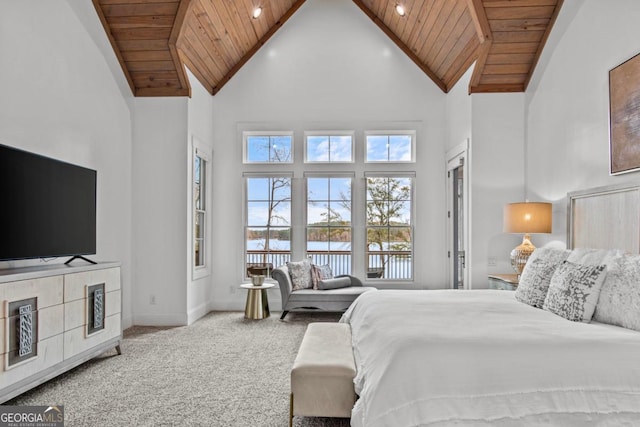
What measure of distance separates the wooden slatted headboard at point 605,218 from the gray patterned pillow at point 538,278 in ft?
1.48

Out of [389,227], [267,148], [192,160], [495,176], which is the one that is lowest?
[389,227]

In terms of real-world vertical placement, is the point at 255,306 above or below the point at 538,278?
below

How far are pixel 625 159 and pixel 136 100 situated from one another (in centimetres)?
512

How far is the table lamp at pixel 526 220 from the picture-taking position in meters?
4.09

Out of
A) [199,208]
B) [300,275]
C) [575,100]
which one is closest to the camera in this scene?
[575,100]

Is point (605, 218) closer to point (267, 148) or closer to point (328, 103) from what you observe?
point (328, 103)

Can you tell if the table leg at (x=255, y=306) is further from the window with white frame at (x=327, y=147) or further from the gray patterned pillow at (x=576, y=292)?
the gray patterned pillow at (x=576, y=292)

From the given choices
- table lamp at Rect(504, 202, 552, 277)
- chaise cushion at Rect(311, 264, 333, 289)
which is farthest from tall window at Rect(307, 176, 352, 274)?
table lamp at Rect(504, 202, 552, 277)

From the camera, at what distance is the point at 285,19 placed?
597cm

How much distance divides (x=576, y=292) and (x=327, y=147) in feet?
13.7

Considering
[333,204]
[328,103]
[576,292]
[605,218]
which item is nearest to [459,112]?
[328,103]

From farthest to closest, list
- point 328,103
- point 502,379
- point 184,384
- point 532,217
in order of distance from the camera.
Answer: point 328,103, point 532,217, point 184,384, point 502,379

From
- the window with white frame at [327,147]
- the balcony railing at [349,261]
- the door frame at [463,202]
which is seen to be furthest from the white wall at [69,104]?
the door frame at [463,202]

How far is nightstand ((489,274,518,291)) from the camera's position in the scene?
4031mm
